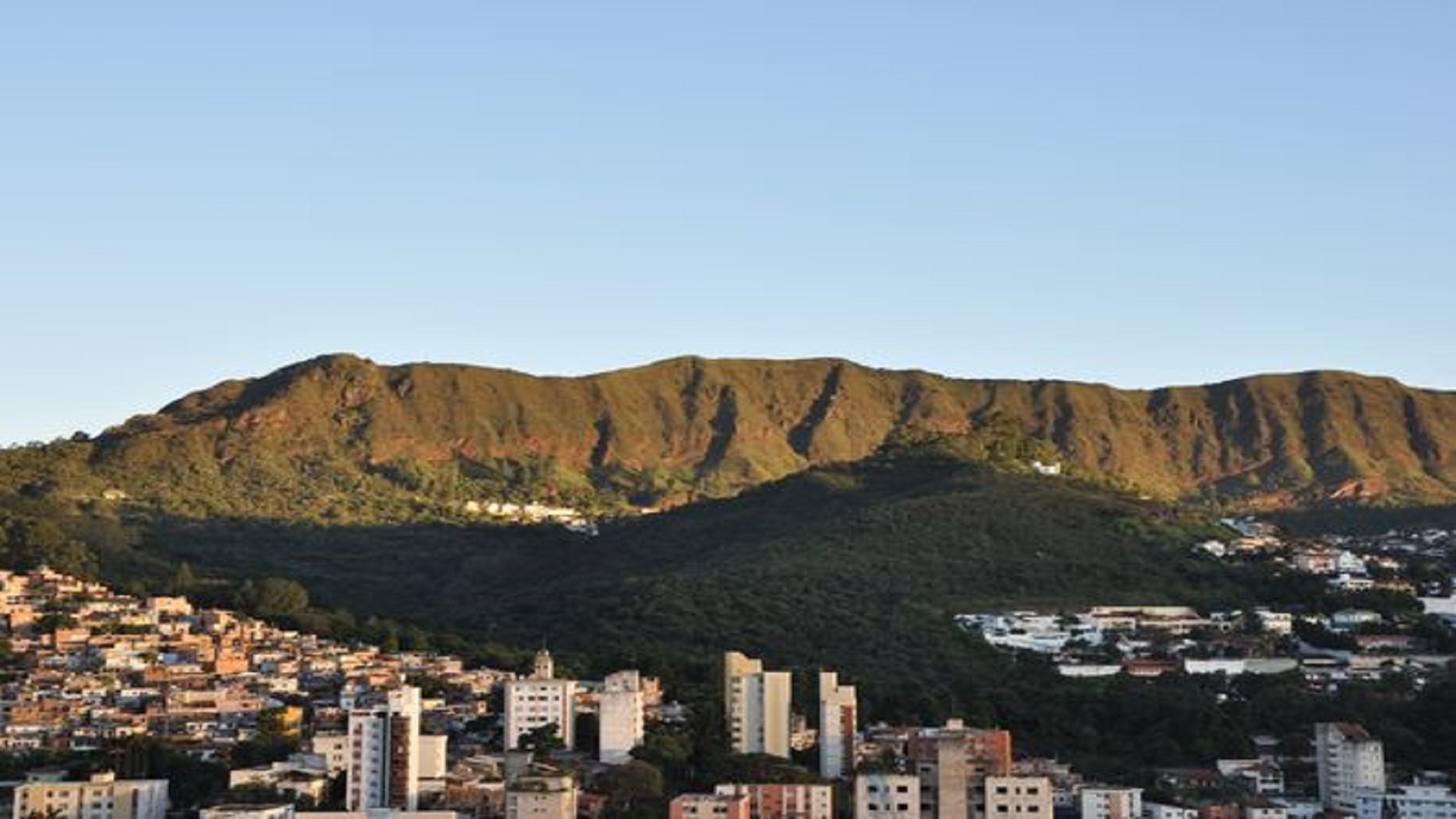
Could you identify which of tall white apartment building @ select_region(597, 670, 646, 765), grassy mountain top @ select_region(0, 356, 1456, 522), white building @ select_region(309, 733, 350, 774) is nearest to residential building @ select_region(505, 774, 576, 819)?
white building @ select_region(309, 733, 350, 774)

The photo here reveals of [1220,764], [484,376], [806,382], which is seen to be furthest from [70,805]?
[806,382]

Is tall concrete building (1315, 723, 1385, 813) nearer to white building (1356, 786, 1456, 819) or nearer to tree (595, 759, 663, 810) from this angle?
white building (1356, 786, 1456, 819)

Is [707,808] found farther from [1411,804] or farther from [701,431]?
[701,431]

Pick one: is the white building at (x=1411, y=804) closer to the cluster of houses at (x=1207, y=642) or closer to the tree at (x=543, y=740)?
the cluster of houses at (x=1207, y=642)

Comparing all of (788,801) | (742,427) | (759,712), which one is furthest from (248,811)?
(742,427)

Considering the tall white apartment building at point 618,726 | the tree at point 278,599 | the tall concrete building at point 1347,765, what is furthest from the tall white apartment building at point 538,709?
the tree at point 278,599

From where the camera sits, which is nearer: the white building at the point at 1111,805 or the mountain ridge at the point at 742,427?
the white building at the point at 1111,805
